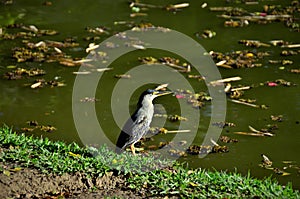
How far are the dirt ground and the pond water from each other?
4.78 ft

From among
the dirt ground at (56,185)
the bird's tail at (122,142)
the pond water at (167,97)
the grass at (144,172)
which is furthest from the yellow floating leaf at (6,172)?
the pond water at (167,97)

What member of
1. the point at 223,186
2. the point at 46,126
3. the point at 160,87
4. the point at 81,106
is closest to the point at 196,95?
the point at 160,87

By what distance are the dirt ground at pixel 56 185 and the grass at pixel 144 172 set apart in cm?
7

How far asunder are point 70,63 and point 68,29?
1.67 metres

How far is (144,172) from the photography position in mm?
5988

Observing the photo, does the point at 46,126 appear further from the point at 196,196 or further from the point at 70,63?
the point at 196,196

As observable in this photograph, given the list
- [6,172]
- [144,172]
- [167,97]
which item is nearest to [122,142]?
[144,172]

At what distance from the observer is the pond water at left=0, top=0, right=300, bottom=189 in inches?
287

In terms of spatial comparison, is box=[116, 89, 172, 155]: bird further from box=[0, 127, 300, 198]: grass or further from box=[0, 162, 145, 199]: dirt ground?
box=[0, 162, 145, 199]: dirt ground

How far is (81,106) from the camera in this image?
28.0ft

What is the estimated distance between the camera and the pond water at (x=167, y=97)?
7.30 metres

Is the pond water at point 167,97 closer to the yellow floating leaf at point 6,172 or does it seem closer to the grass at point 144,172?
the grass at point 144,172

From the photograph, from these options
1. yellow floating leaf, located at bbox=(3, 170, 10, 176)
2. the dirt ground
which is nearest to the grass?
the dirt ground

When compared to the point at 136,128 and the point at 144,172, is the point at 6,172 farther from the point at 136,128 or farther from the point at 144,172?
the point at 136,128
